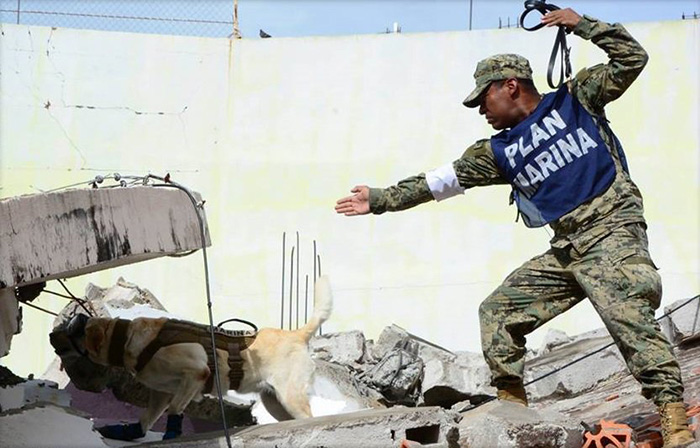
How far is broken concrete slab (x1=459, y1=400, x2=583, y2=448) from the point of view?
16.0ft

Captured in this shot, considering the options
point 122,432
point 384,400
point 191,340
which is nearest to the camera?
point 122,432

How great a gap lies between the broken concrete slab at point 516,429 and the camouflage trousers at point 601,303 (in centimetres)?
22

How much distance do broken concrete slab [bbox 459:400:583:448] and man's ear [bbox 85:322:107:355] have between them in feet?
7.97

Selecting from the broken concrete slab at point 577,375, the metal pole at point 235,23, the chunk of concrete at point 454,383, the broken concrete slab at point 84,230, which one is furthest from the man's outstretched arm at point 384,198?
the metal pole at point 235,23

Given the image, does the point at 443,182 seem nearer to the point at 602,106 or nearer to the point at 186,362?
the point at 602,106

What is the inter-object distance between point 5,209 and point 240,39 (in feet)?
35.5

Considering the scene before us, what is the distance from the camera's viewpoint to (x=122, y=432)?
257 inches

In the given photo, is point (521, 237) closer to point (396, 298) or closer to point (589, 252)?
point (396, 298)

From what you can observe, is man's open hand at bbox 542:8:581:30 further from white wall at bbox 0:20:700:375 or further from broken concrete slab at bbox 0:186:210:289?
white wall at bbox 0:20:700:375

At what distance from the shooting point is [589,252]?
4.98 meters

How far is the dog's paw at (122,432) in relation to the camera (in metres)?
6.43

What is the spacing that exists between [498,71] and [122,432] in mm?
3027

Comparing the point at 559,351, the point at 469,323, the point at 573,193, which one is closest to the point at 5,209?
the point at 573,193

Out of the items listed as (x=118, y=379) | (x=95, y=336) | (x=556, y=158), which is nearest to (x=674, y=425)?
(x=556, y=158)
